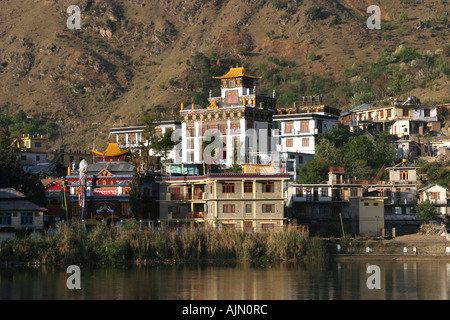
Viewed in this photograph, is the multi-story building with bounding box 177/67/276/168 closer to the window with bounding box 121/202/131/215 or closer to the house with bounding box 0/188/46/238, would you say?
the window with bounding box 121/202/131/215

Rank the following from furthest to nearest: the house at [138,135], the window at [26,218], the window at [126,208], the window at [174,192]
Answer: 1. the house at [138,135]
2. the window at [174,192]
3. the window at [126,208]
4. the window at [26,218]

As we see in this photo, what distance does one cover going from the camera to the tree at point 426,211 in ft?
360

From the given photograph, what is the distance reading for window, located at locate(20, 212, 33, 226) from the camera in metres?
89.0

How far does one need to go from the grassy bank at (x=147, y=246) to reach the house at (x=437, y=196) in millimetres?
26462

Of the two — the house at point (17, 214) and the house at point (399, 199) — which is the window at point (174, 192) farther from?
the house at point (399, 199)

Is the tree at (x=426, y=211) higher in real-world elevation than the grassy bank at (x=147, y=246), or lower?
higher

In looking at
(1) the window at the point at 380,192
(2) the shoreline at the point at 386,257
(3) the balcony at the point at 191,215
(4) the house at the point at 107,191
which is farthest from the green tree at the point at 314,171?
(4) the house at the point at 107,191

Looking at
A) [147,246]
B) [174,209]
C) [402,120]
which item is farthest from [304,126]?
[147,246]

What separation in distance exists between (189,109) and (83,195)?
1724 inches

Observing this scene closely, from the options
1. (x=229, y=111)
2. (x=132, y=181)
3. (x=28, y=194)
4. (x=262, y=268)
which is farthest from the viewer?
(x=229, y=111)
